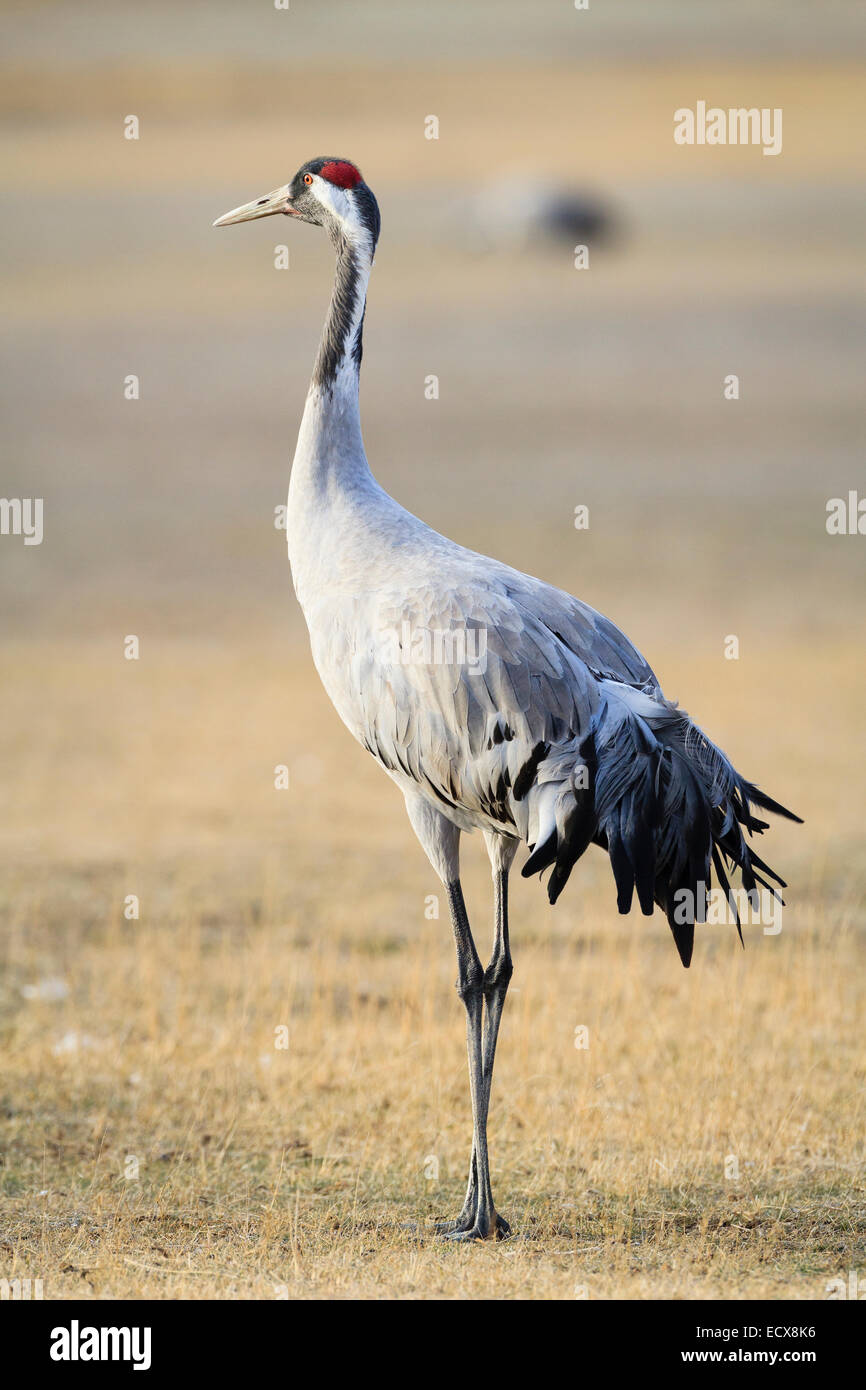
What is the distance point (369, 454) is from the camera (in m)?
23.9

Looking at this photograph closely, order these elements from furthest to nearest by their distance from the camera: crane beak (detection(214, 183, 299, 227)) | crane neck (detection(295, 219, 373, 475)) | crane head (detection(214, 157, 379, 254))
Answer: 1. crane beak (detection(214, 183, 299, 227))
2. crane head (detection(214, 157, 379, 254))
3. crane neck (detection(295, 219, 373, 475))

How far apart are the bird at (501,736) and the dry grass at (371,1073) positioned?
57 centimetres

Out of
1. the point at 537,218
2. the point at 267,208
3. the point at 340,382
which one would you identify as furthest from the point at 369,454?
the point at 340,382

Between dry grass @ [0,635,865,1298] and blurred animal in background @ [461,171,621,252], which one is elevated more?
blurred animal in background @ [461,171,621,252]

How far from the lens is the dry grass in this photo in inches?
216

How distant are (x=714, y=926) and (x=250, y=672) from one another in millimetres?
6677

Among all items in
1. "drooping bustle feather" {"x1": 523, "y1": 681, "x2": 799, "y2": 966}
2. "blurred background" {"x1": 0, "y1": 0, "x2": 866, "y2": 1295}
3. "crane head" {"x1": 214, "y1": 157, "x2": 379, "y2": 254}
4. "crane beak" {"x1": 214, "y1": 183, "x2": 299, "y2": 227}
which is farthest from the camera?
"blurred background" {"x1": 0, "y1": 0, "x2": 866, "y2": 1295}

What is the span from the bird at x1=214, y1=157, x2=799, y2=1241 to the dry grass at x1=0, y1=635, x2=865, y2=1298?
567mm

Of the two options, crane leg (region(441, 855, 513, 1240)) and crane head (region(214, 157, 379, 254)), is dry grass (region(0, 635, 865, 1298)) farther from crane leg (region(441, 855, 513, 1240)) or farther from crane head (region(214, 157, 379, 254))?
crane head (region(214, 157, 379, 254))

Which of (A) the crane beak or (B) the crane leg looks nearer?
(B) the crane leg

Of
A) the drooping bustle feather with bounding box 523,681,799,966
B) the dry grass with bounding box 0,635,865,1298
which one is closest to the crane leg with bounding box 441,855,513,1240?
the dry grass with bounding box 0,635,865,1298

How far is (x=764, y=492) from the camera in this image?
22797 mm

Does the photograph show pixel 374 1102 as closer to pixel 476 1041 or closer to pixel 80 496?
pixel 476 1041

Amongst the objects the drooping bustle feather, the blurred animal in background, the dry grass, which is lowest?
the dry grass
